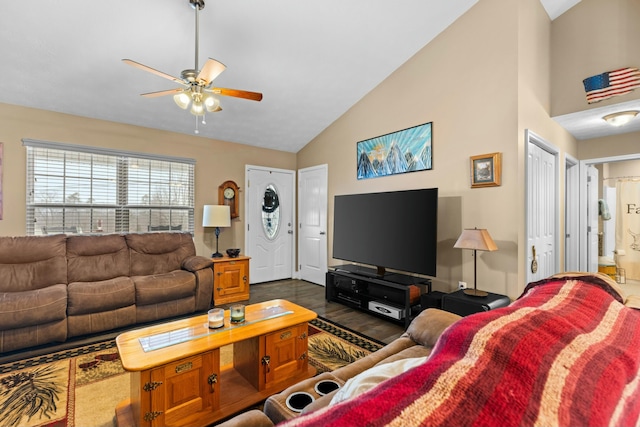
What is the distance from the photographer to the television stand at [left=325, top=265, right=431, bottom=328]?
328cm

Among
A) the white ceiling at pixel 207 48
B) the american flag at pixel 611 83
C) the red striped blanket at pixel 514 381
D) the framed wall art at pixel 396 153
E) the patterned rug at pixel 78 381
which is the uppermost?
the white ceiling at pixel 207 48

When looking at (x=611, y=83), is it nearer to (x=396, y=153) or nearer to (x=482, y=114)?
(x=482, y=114)

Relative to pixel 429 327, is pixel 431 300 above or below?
below

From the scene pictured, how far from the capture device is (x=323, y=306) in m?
3.98

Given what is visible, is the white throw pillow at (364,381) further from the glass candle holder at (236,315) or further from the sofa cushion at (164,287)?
the sofa cushion at (164,287)

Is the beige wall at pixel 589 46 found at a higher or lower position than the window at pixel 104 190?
higher

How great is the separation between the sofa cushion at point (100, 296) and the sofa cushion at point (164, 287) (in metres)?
0.08

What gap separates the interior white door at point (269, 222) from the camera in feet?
17.3

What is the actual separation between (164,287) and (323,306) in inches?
75.9

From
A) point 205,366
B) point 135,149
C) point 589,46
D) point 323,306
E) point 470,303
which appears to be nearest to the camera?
point 205,366

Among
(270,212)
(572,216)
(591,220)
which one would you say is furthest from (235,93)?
(591,220)

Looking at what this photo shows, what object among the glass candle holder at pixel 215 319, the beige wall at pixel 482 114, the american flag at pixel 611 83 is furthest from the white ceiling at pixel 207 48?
the glass candle holder at pixel 215 319

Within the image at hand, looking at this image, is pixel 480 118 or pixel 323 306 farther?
pixel 323 306

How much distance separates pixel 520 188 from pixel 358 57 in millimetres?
2344
